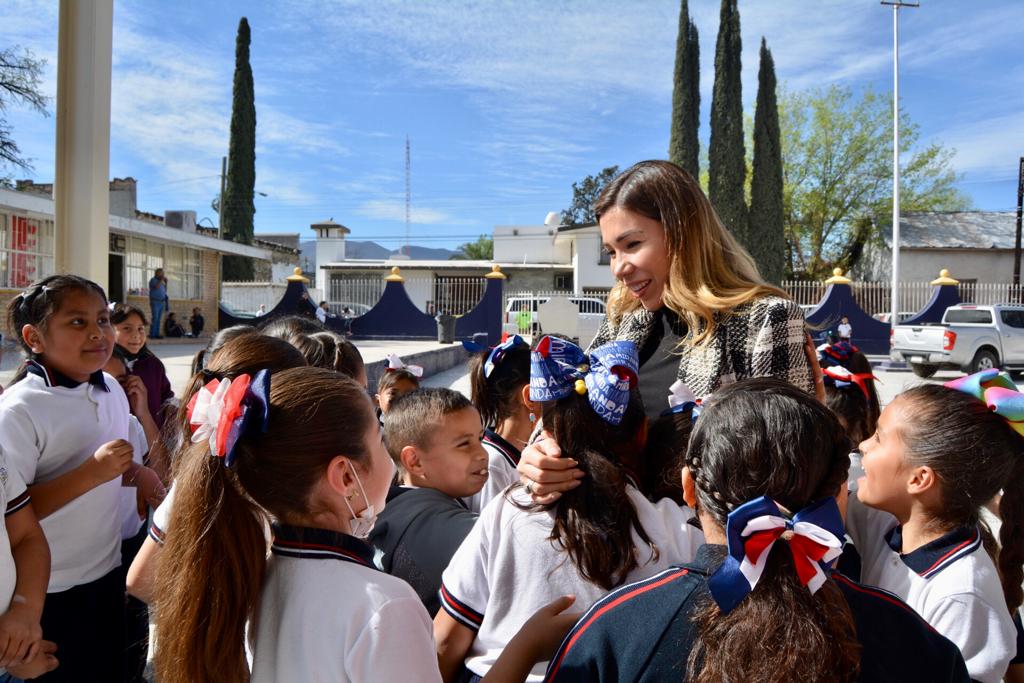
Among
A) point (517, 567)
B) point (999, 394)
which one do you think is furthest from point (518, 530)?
point (999, 394)

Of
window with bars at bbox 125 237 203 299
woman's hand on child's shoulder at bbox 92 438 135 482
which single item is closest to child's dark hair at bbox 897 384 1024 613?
woman's hand on child's shoulder at bbox 92 438 135 482

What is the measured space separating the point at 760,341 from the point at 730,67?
112 ft

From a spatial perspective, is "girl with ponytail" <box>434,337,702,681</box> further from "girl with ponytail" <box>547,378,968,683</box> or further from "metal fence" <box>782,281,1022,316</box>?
"metal fence" <box>782,281,1022,316</box>

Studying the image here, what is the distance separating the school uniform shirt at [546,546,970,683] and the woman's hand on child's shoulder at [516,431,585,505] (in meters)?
0.31

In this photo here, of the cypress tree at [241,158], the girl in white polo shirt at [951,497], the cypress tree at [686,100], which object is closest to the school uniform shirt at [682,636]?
the girl in white polo shirt at [951,497]

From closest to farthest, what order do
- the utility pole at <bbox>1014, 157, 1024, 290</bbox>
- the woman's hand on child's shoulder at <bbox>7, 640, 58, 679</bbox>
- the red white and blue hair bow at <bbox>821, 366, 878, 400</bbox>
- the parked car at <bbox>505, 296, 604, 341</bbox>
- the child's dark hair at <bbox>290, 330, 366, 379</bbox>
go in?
the woman's hand on child's shoulder at <bbox>7, 640, 58, 679</bbox> < the child's dark hair at <bbox>290, 330, 366, 379</bbox> < the red white and blue hair bow at <bbox>821, 366, 878, 400</bbox> < the parked car at <bbox>505, 296, 604, 341</bbox> < the utility pole at <bbox>1014, 157, 1024, 290</bbox>

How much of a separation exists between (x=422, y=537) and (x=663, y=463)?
26.2 inches

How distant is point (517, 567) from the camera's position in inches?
56.4

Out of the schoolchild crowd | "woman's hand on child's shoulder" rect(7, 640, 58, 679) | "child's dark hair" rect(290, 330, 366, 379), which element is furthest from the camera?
"child's dark hair" rect(290, 330, 366, 379)

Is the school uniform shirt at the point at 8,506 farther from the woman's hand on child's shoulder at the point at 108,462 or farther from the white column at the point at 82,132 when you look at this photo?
the white column at the point at 82,132

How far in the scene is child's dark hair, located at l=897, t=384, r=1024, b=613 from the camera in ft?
5.54

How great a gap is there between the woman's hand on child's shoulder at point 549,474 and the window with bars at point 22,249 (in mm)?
15262

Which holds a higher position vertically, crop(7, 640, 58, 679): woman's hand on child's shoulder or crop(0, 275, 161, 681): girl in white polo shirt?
crop(0, 275, 161, 681): girl in white polo shirt

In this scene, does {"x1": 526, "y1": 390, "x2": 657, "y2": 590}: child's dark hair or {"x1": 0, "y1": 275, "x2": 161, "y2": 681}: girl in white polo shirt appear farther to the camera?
{"x1": 0, "y1": 275, "x2": 161, "y2": 681}: girl in white polo shirt
